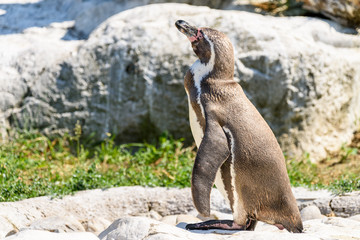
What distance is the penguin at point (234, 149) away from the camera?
3.76 meters

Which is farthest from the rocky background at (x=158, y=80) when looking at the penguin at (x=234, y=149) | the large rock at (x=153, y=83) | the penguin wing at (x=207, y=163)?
the penguin wing at (x=207, y=163)

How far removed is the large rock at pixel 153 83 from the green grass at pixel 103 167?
0.94 ft

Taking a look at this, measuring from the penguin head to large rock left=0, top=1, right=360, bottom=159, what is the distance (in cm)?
322

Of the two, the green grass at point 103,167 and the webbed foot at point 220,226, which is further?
the green grass at point 103,167

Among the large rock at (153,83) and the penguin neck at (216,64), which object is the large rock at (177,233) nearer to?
the penguin neck at (216,64)

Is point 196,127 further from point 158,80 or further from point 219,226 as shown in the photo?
point 158,80

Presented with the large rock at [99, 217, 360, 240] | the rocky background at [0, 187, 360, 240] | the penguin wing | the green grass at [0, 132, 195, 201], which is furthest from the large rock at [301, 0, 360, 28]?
the penguin wing

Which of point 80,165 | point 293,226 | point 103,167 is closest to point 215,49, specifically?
point 293,226

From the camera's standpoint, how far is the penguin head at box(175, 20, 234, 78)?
4.00m

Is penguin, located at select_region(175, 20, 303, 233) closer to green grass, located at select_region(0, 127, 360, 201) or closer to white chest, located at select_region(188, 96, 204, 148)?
white chest, located at select_region(188, 96, 204, 148)

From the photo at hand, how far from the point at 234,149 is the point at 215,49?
30.3 inches

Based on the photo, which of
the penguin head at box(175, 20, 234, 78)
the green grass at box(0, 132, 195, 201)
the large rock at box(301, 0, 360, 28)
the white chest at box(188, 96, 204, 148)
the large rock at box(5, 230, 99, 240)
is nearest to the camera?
the large rock at box(5, 230, 99, 240)

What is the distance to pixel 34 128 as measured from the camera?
24.4 ft

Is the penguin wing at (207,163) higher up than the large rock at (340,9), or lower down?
lower down
